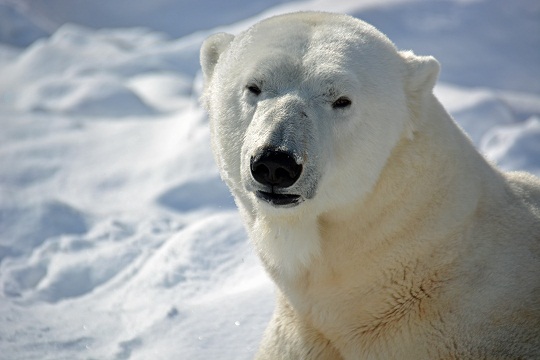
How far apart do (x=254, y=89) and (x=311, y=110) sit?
0.88ft

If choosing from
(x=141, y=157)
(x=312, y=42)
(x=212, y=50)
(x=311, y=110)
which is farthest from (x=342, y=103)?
(x=141, y=157)

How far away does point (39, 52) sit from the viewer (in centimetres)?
1093

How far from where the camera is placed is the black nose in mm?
2246

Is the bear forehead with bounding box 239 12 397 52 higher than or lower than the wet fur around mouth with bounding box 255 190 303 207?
higher

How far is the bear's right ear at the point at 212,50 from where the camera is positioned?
304 cm

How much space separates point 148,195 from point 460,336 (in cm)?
459

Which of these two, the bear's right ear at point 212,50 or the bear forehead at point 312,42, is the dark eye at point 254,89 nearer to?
the bear forehead at point 312,42

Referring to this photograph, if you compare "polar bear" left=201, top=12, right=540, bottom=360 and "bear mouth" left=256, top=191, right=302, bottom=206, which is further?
"polar bear" left=201, top=12, right=540, bottom=360

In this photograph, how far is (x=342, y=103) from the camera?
2529 millimetres

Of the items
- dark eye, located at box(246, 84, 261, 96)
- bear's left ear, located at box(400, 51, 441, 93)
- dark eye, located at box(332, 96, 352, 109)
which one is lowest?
dark eye, located at box(246, 84, 261, 96)

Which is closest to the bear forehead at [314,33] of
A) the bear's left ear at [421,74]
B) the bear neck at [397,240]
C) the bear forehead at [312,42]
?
the bear forehead at [312,42]

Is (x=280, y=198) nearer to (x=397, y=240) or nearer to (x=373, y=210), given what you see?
(x=373, y=210)

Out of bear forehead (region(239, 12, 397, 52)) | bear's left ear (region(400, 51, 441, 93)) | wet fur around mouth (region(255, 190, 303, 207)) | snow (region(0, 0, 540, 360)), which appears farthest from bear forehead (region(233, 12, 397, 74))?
snow (region(0, 0, 540, 360))

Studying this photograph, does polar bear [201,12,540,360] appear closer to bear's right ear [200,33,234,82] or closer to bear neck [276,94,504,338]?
bear neck [276,94,504,338]
